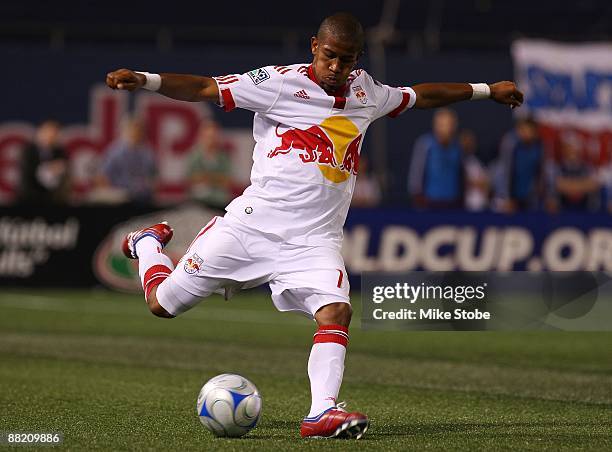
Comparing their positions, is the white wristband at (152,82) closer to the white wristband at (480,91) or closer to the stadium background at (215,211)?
the stadium background at (215,211)

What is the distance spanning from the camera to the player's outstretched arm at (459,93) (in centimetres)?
731

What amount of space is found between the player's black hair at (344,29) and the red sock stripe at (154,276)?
1.67 m

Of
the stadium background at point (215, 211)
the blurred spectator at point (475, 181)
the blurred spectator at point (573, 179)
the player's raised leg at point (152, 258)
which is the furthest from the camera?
the blurred spectator at point (475, 181)

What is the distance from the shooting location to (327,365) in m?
6.47

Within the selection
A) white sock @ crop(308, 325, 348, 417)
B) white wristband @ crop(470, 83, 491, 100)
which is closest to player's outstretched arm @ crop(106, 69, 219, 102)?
white sock @ crop(308, 325, 348, 417)

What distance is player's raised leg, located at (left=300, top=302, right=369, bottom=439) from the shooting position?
621cm

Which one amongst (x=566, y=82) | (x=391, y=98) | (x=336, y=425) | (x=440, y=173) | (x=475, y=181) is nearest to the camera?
(x=336, y=425)

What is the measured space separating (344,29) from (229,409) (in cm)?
193

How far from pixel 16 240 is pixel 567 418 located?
10.6 metres

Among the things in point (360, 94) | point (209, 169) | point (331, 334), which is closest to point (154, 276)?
point (331, 334)

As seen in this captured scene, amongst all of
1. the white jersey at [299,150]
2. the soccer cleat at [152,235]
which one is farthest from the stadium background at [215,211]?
the white jersey at [299,150]

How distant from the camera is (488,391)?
28.2 feet

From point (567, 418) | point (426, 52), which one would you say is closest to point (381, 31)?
point (426, 52)

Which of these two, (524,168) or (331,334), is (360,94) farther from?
(524,168)
